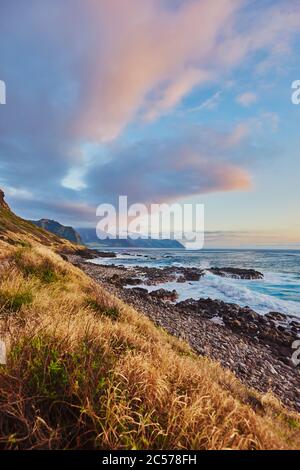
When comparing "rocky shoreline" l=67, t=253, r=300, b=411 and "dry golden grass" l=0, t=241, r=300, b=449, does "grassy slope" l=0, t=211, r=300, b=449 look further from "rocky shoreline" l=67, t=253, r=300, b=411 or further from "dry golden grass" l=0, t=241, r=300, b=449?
"rocky shoreline" l=67, t=253, r=300, b=411

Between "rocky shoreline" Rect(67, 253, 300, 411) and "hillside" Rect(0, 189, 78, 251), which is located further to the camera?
"hillside" Rect(0, 189, 78, 251)

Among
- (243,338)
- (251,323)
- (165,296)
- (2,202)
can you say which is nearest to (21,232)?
(2,202)

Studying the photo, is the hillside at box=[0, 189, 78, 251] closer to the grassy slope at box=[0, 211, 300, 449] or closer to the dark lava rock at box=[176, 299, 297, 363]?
the dark lava rock at box=[176, 299, 297, 363]

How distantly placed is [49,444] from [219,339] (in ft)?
42.4

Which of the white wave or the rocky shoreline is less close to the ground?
the rocky shoreline

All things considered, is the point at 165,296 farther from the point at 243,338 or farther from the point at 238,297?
the point at 243,338

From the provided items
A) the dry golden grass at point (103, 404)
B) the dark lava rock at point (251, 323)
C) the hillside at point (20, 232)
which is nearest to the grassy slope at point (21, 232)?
the hillside at point (20, 232)

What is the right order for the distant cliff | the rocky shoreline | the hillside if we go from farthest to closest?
the distant cliff, the hillside, the rocky shoreline

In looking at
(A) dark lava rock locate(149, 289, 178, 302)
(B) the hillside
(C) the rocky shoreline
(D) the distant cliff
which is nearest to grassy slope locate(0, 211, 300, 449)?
(C) the rocky shoreline

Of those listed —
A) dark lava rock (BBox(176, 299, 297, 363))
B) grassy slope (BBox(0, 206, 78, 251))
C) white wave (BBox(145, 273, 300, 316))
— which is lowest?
white wave (BBox(145, 273, 300, 316))

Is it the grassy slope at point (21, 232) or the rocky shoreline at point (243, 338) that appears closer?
the rocky shoreline at point (243, 338)

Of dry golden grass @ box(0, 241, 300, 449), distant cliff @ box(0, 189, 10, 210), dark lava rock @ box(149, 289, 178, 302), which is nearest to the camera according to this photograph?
dry golden grass @ box(0, 241, 300, 449)

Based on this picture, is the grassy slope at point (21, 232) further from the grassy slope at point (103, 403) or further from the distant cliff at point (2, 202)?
the grassy slope at point (103, 403)

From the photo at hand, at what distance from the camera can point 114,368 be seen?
3.00 meters
